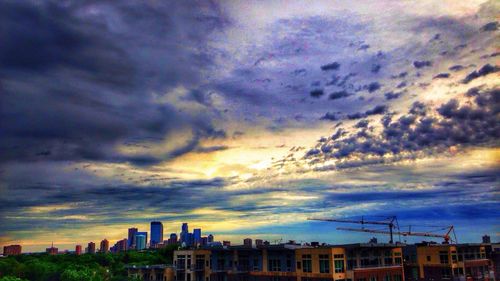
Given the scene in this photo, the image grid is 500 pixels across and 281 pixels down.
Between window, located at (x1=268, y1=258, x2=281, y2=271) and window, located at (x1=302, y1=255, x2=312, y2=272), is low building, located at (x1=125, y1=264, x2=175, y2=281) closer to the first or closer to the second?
window, located at (x1=268, y1=258, x2=281, y2=271)

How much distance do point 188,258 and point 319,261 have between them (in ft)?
102

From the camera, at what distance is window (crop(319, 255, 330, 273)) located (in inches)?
2448

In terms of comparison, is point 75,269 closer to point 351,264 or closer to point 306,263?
point 306,263

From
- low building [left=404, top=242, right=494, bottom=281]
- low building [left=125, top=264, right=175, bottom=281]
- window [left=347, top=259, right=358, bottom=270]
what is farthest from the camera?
low building [left=125, top=264, right=175, bottom=281]

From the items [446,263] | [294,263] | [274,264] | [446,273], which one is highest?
[294,263]

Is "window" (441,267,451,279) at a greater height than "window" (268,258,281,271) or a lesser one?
lesser

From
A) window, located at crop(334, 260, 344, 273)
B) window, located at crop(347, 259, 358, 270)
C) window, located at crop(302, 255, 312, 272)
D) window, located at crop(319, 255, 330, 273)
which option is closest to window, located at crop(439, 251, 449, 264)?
window, located at crop(347, 259, 358, 270)

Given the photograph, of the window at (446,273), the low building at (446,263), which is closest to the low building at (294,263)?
the low building at (446,263)

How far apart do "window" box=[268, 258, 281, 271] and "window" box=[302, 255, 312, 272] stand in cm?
534

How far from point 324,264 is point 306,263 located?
3.56 metres

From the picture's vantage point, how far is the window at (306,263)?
64.8m

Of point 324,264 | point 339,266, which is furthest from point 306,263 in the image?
point 339,266

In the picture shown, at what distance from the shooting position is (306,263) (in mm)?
65312

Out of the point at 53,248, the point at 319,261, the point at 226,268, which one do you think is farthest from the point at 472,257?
the point at 53,248
